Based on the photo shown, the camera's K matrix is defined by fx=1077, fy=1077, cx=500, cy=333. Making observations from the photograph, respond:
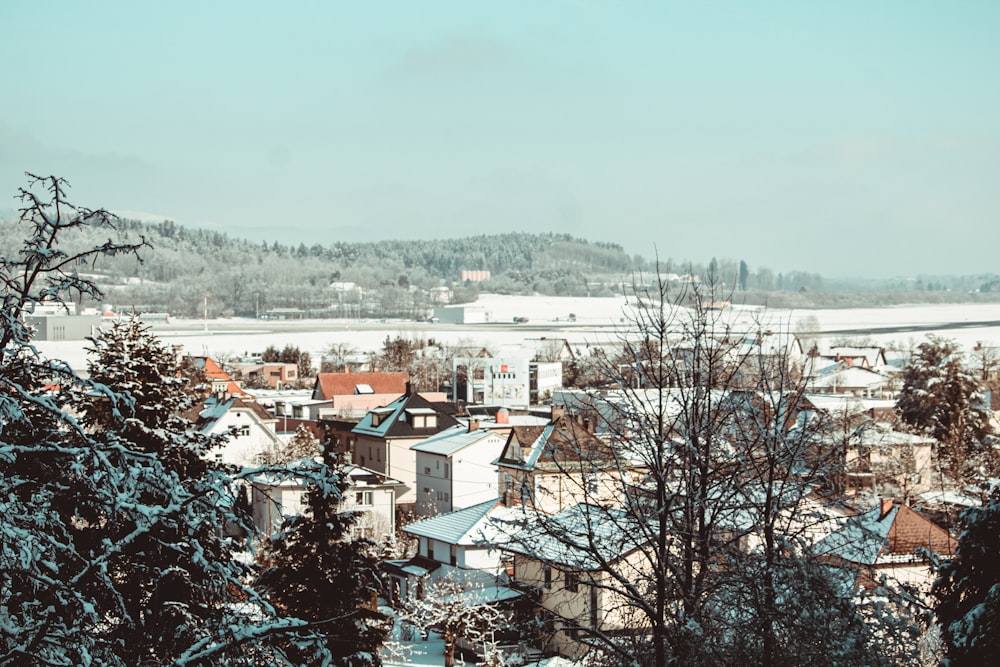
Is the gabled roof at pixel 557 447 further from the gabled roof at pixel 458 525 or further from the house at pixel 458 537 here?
the house at pixel 458 537

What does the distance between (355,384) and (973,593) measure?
5613 centimetres

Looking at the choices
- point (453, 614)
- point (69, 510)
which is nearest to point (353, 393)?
point (453, 614)

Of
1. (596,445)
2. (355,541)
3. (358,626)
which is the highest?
(596,445)

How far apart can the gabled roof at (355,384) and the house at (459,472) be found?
23.7 metres

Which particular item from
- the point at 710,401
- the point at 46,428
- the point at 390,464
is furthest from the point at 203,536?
the point at 390,464

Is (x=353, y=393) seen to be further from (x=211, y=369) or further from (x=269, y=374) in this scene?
(x=269, y=374)

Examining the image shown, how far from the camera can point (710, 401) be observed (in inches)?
340

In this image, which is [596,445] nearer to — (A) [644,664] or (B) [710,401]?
(B) [710,401]

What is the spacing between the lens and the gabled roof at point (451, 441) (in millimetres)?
37188

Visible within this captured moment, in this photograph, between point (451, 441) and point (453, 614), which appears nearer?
point (453, 614)

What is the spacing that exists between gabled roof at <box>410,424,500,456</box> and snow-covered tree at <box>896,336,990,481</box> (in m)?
16.6

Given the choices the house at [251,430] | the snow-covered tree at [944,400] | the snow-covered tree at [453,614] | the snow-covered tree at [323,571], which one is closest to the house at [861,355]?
the snow-covered tree at [944,400]

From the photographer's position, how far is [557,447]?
29.5 feet

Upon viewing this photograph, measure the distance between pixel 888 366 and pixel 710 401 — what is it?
8967 centimetres
